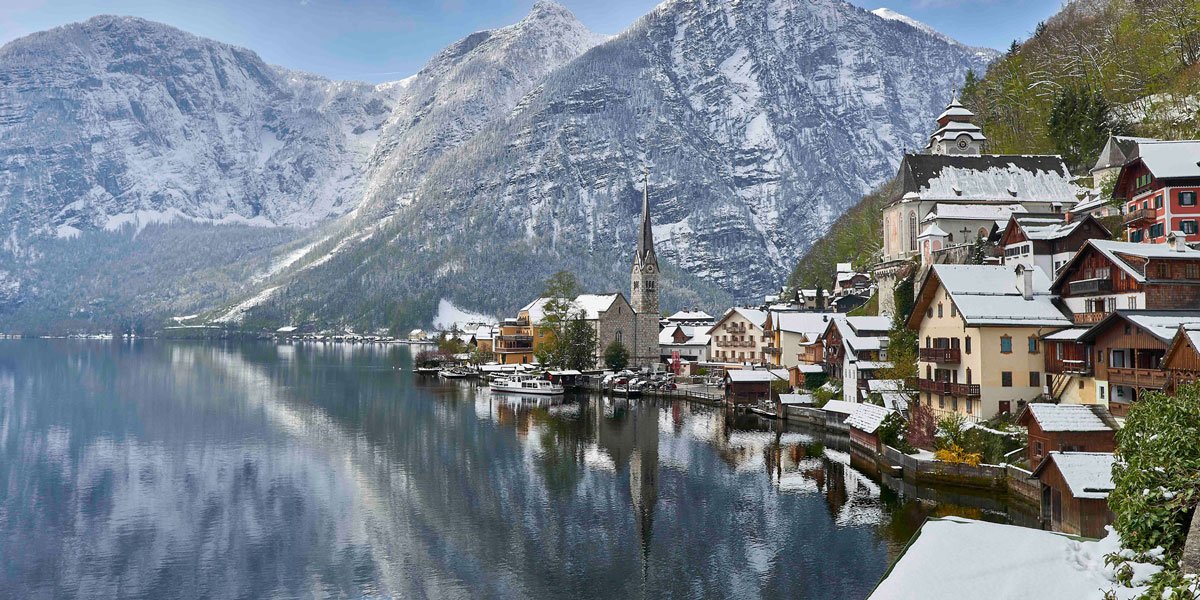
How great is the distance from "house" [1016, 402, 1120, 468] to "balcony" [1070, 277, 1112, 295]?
7.13 meters

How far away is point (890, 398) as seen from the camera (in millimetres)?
52031

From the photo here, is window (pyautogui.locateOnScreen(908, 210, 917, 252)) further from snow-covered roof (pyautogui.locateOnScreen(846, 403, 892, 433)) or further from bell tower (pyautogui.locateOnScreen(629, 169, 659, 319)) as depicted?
bell tower (pyautogui.locateOnScreen(629, 169, 659, 319))

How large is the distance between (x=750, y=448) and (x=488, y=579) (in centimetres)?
2876

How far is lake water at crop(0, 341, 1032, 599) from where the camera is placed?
2906cm

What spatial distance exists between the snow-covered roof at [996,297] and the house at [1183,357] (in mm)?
11343

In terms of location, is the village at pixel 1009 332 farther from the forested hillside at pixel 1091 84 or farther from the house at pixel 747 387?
the forested hillside at pixel 1091 84

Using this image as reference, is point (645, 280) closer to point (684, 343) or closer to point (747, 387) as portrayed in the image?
point (684, 343)

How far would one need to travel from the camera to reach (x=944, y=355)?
152 feet

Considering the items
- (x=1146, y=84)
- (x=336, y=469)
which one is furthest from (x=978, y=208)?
(x=336, y=469)

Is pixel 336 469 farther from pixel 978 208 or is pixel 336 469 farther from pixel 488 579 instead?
pixel 978 208

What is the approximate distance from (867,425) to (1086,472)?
20566 mm

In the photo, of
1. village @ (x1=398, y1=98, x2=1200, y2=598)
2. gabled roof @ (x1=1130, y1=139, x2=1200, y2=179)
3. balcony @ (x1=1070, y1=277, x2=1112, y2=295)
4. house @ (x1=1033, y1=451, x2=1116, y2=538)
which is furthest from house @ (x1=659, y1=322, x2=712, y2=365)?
house @ (x1=1033, y1=451, x2=1116, y2=538)

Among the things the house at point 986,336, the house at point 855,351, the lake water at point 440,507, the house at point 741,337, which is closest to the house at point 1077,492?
the lake water at point 440,507

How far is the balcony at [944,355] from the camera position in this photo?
1809 inches
